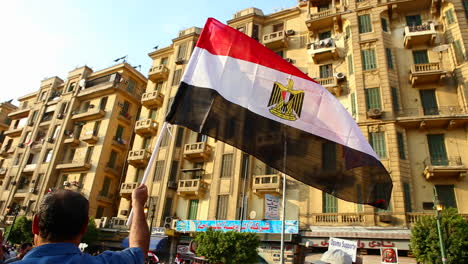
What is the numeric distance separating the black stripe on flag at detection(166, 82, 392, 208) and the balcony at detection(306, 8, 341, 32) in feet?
82.3

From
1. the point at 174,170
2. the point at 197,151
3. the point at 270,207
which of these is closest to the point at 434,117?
the point at 270,207

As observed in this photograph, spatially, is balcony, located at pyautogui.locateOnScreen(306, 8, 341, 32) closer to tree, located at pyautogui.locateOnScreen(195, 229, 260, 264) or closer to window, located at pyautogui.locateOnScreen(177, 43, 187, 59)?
window, located at pyautogui.locateOnScreen(177, 43, 187, 59)

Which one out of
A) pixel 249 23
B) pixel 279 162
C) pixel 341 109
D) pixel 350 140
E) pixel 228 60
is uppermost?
pixel 249 23

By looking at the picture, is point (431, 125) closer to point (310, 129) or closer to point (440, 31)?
point (440, 31)

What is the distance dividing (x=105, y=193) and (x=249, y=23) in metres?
23.1

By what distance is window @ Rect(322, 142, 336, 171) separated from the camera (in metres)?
6.10

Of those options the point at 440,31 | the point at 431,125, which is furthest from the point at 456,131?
the point at 440,31

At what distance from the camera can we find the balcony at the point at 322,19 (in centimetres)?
2850

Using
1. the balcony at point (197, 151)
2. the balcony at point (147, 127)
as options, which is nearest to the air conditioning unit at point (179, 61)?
the balcony at point (147, 127)

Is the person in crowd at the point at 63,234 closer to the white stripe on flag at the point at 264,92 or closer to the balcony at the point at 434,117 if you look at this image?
the white stripe on flag at the point at 264,92

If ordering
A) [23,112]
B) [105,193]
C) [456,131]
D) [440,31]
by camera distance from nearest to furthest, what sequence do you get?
[456,131]
[440,31]
[105,193]
[23,112]

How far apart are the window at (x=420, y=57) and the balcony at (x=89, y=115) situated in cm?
3138

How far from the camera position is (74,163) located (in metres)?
35.8

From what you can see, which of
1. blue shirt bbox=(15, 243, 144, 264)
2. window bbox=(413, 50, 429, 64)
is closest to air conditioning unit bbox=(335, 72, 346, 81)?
window bbox=(413, 50, 429, 64)
